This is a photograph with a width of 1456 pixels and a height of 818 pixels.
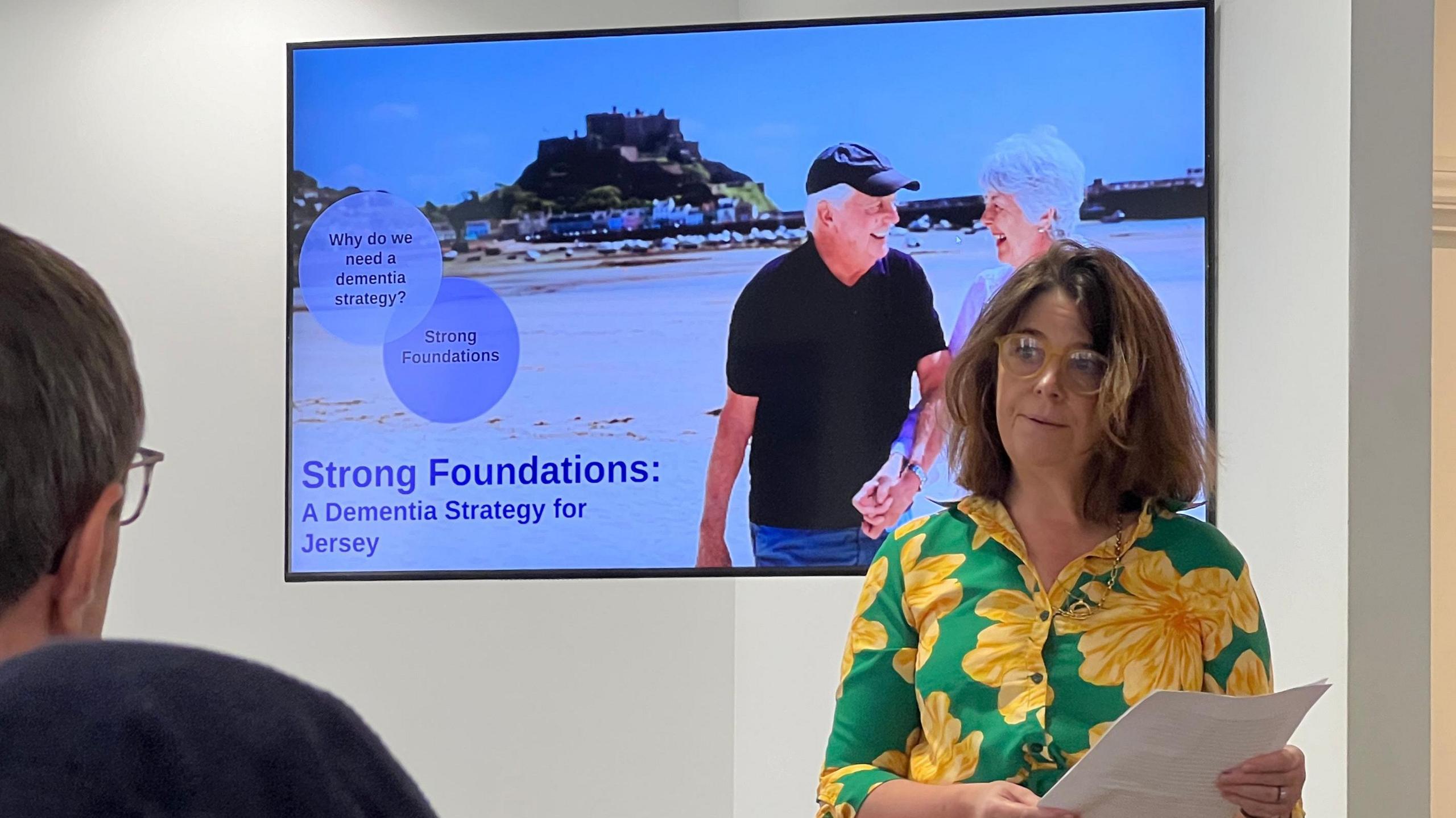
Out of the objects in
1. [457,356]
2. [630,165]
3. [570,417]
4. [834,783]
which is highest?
[630,165]

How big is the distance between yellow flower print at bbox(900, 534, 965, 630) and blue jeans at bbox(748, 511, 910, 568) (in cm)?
106

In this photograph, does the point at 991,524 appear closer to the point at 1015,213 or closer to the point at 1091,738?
the point at 1091,738

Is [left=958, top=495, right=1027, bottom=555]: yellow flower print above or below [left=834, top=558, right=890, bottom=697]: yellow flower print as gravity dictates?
above

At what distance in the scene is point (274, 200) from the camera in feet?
12.0

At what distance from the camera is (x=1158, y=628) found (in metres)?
1.42

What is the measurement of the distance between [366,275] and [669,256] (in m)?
0.59

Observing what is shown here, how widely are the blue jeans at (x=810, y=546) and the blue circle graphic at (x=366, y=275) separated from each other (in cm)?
79

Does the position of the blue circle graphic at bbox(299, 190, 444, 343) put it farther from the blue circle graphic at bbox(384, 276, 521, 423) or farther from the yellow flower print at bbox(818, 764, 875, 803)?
the yellow flower print at bbox(818, 764, 875, 803)

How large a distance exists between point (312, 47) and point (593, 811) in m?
2.01

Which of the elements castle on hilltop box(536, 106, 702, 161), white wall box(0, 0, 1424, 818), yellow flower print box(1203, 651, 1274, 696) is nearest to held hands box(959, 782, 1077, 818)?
yellow flower print box(1203, 651, 1274, 696)

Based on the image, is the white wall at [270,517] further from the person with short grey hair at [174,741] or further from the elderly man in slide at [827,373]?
the person with short grey hair at [174,741]

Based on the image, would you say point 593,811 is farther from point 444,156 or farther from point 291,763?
point 291,763

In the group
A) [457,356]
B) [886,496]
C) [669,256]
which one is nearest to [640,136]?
[669,256]

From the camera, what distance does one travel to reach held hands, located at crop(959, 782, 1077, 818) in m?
1.32
